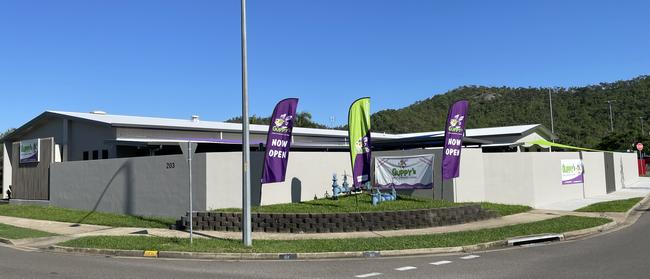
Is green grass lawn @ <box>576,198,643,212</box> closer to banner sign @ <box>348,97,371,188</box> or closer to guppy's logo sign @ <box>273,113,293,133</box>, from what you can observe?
banner sign @ <box>348,97,371,188</box>

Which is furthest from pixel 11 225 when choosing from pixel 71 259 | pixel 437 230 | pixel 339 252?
pixel 437 230

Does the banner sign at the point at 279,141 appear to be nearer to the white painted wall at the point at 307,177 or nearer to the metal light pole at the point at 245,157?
the white painted wall at the point at 307,177

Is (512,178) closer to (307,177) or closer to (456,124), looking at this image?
(456,124)

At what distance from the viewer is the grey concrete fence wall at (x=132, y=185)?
59.8 feet

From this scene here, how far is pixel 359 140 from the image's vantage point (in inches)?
707

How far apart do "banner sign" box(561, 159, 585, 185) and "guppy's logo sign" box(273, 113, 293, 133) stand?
571 inches

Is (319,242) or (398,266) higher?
(319,242)

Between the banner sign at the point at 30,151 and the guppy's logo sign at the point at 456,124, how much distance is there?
21419mm

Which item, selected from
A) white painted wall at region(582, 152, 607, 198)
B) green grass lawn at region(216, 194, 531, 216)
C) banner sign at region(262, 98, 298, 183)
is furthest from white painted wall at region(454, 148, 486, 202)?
white painted wall at region(582, 152, 607, 198)

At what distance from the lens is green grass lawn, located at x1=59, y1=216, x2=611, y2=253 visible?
40.9ft

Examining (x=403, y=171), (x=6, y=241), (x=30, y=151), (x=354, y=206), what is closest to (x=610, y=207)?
(x=403, y=171)

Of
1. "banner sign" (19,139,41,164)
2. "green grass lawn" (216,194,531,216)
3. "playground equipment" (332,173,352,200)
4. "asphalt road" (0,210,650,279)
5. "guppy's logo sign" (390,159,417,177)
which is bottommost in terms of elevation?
"asphalt road" (0,210,650,279)

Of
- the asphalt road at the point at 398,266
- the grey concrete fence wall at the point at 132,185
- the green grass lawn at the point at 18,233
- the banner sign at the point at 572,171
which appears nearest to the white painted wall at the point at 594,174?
the banner sign at the point at 572,171

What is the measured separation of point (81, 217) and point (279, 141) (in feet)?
30.9
